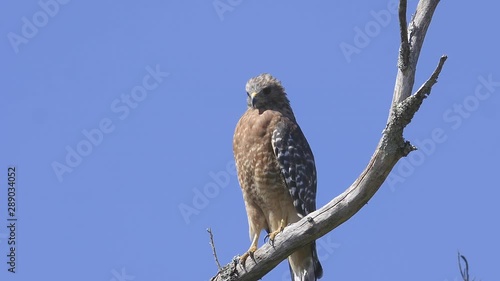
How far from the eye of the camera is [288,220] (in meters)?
7.84

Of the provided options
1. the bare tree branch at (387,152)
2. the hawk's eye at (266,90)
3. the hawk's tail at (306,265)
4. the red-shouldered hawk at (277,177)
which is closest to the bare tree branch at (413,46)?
the bare tree branch at (387,152)

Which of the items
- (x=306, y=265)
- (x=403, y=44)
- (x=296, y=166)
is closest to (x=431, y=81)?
(x=403, y=44)

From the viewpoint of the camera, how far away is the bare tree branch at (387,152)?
5332 millimetres

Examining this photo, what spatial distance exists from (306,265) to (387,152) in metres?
2.63

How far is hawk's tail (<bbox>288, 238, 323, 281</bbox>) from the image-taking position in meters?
7.70

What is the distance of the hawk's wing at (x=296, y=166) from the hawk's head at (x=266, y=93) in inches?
15.7

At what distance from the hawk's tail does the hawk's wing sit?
37cm

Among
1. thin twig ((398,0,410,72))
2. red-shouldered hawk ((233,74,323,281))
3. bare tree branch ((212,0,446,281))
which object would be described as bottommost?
bare tree branch ((212,0,446,281))

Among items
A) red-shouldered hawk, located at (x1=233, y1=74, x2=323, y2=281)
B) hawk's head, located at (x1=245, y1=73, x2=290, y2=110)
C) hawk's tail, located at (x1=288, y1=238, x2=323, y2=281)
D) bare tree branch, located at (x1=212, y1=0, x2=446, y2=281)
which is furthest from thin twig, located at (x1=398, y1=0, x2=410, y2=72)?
hawk's head, located at (x1=245, y1=73, x2=290, y2=110)

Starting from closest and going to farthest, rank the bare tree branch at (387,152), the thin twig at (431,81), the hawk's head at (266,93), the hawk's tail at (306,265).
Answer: the thin twig at (431,81)
the bare tree branch at (387,152)
the hawk's tail at (306,265)
the hawk's head at (266,93)

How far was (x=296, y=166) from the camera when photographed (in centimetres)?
786

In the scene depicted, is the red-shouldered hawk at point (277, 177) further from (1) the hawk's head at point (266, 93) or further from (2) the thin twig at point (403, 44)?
(2) the thin twig at point (403, 44)

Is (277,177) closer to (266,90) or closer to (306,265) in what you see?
(306,265)

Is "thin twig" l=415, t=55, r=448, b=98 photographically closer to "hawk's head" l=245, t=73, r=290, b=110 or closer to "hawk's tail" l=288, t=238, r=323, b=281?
"hawk's tail" l=288, t=238, r=323, b=281
